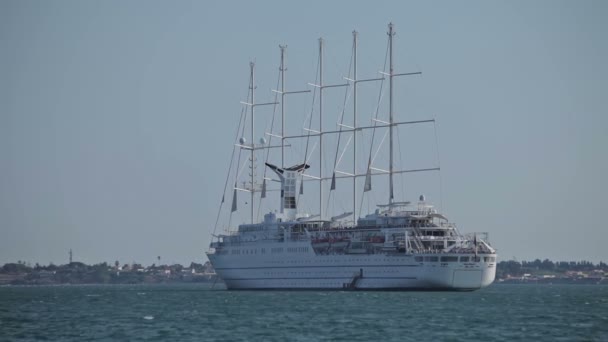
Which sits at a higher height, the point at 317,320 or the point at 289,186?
the point at 289,186

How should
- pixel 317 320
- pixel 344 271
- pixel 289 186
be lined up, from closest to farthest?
pixel 317 320 < pixel 344 271 < pixel 289 186

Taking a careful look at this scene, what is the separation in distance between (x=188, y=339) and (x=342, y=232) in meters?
50.5

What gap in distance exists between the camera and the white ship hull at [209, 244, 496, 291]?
9650 centimetres

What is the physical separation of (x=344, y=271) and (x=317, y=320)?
119 feet

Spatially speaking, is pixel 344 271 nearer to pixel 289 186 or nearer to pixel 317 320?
pixel 289 186

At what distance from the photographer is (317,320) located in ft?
220

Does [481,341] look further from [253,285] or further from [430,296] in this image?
[253,285]

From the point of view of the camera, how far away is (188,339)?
56531 millimetres

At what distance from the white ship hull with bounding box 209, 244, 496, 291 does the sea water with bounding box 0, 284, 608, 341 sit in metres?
2.89

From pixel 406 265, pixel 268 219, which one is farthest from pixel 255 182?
pixel 406 265

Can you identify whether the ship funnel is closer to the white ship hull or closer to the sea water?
the white ship hull

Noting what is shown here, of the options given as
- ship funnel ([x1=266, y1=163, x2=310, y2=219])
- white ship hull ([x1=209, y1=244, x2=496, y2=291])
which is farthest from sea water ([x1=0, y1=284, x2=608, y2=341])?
ship funnel ([x1=266, y1=163, x2=310, y2=219])

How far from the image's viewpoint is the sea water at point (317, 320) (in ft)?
190

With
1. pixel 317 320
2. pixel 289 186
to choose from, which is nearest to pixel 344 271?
pixel 289 186
